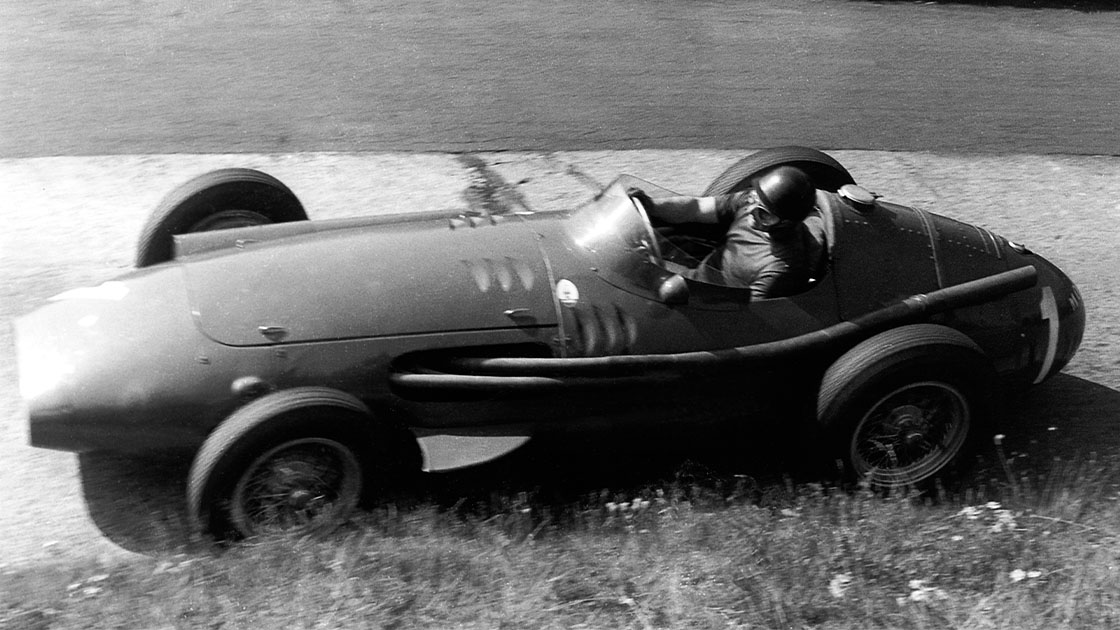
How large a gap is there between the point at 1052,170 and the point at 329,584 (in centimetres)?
725

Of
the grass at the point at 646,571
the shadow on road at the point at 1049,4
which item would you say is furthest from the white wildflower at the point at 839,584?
the shadow on road at the point at 1049,4

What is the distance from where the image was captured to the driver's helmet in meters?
5.27

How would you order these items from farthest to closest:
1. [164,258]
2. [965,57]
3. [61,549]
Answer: [965,57] → [164,258] → [61,549]

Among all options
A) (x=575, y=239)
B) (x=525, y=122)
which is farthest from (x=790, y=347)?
(x=525, y=122)

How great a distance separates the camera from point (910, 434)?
5.30 metres

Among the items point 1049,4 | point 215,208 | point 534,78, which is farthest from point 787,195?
point 1049,4

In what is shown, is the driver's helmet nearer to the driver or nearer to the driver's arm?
the driver

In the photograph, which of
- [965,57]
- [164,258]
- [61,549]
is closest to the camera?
[61,549]

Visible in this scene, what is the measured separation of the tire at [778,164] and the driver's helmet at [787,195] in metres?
1.09

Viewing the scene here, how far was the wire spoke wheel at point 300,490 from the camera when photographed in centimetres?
458

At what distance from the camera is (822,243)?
541 cm

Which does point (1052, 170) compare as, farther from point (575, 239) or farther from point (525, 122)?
point (575, 239)

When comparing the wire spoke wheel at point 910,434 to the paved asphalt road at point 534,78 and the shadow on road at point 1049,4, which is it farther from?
the shadow on road at point 1049,4

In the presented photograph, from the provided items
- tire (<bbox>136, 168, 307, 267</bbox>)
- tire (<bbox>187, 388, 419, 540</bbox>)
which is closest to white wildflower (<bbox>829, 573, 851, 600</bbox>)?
tire (<bbox>187, 388, 419, 540</bbox>)
